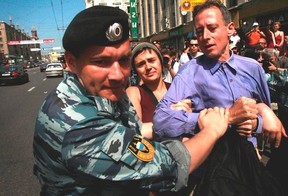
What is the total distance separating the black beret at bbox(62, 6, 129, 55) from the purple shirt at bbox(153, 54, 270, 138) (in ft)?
1.73

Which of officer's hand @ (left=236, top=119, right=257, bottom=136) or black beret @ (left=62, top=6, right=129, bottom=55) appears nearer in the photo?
black beret @ (left=62, top=6, right=129, bottom=55)

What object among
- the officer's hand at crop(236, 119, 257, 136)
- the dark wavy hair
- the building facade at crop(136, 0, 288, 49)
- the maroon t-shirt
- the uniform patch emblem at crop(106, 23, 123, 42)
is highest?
the building facade at crop(136, 0, 288, 49)

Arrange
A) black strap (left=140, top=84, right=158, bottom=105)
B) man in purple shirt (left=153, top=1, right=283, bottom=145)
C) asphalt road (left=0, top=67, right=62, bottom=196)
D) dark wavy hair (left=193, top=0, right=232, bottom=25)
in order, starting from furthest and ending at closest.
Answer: asphalt road (left=0, top=67, right=62, bottom=196) → black strap (left=140, top=84, right=158, bottom=105) → dark wavy hair (left=193, top=0, right=232, bottom=25) → man in purple shirt (left=153, top=1, right=283, bottom=145)

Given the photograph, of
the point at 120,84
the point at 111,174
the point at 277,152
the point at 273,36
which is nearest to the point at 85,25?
the point at 120,84

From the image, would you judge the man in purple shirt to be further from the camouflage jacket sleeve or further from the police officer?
the camouflage jacket sleeve

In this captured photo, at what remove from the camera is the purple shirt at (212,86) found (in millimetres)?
1469

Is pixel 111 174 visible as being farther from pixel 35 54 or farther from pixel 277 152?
pixel 35 54

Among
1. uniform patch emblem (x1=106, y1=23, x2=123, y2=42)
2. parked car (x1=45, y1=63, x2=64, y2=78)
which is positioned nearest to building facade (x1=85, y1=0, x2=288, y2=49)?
uniform patch emblem (x1=106, y1=23, x2=123, y2=42)

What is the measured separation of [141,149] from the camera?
940 millimetres

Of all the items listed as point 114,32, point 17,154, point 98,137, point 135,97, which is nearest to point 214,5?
point 114,32

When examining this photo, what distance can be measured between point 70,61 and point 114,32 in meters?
0.22

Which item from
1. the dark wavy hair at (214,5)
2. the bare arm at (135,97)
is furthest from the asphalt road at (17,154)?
the dark wavy hair at (214,5)

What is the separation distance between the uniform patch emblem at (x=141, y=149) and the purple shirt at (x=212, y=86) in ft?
1.39

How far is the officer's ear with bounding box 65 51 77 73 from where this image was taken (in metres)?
1.06
